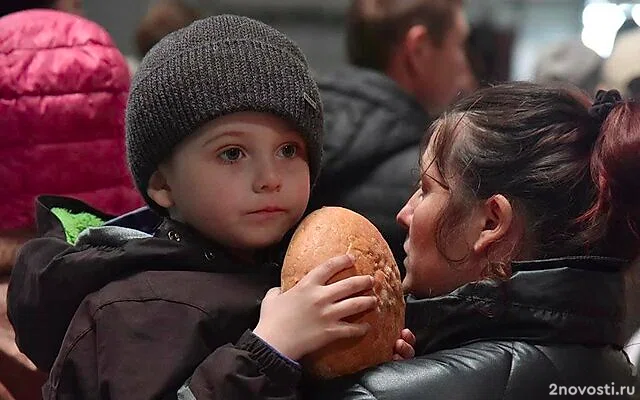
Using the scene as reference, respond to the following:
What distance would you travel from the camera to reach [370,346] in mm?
1069

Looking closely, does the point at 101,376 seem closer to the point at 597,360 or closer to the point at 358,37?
the point at 597,360

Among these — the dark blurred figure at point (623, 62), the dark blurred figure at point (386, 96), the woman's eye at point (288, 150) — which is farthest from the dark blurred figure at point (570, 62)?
the woman's eye at point (288, 150)

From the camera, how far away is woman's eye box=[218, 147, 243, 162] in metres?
1.12

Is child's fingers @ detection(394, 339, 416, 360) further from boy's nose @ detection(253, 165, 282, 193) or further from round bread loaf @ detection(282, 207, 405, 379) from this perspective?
boy's nose @ detection(253, 165, 282, 193)

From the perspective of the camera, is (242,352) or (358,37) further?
(358,37)

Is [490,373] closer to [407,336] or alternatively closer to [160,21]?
[407,336]

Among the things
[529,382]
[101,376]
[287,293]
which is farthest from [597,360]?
[101,376]

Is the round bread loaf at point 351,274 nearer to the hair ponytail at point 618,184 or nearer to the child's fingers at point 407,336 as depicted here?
the child's fingers at point 407,336

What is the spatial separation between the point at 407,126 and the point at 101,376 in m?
1.10

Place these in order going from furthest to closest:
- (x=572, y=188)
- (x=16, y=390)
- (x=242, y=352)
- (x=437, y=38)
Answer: (x=437, y=38), (x=16, y=390), (x=572, y=188), (x=242, y=352)

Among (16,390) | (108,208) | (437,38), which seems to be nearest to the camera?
(16,390)

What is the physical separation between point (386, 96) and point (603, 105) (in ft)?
3.01

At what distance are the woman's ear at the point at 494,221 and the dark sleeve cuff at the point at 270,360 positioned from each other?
295 millimetres

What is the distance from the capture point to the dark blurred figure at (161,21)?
2432mm
